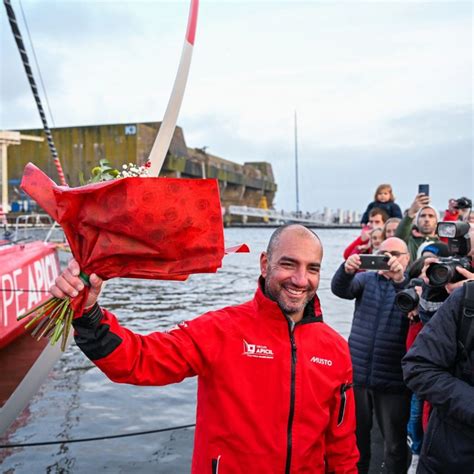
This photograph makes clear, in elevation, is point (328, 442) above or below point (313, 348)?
below

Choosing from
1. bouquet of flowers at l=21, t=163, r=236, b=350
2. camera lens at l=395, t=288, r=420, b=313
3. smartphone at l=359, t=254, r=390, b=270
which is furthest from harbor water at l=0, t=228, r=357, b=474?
bouquet of flowers at l=21, t=163, r=236, b=350

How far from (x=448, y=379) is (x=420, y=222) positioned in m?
3.01

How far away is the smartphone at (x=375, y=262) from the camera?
13.2 ft

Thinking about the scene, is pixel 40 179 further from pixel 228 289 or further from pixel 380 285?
pixel 228 289

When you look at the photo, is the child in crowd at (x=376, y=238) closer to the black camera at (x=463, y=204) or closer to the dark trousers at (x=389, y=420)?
the black camera at (x=463, y=204)

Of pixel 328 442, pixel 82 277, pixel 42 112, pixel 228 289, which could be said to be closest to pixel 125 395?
pixel 42 112

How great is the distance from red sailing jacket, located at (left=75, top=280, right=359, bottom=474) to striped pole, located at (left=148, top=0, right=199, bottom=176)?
74 cm

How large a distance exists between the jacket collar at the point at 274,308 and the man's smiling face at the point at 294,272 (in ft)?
0.08

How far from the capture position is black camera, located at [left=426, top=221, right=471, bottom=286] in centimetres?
301

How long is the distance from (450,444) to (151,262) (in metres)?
1.64

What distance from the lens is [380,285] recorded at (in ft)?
13.7

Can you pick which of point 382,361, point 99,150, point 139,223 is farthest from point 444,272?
point 99,150

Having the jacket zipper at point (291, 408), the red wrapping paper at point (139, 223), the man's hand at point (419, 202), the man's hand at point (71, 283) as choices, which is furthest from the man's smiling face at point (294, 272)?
the man's hand at point (419, 202)

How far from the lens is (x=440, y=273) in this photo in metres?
3.02
